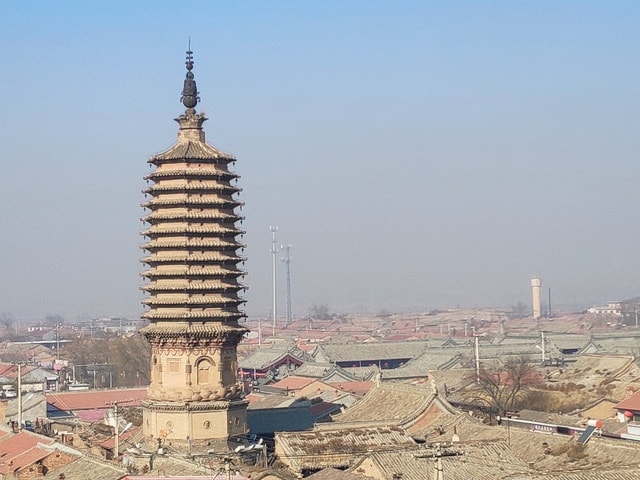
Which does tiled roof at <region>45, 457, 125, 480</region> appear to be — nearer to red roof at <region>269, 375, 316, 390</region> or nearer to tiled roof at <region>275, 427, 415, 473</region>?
tiled roof at <region>275, 427, 415, 473</region>

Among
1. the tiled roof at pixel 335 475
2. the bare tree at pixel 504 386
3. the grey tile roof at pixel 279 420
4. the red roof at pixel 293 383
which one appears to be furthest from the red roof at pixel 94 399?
the tiled roof at pixel 335 475

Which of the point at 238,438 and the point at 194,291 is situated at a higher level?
the point at 194,291

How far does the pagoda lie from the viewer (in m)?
37.0

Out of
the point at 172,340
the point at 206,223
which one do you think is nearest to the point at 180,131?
the point at 206,223

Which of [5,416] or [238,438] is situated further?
[5,416]

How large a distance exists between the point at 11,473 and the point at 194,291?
7.27 metres

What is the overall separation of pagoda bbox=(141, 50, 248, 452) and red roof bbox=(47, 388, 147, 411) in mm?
24363

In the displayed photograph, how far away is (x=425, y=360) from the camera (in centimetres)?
8150

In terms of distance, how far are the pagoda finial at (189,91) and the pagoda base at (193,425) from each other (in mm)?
9010

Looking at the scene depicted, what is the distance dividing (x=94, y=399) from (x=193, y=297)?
2875 cm

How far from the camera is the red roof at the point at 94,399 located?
62469 mm

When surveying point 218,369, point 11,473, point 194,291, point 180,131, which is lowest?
point 11,473

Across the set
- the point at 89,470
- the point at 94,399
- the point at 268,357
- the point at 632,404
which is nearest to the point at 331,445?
the point at 89,470

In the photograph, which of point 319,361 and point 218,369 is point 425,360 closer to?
point 319,361
